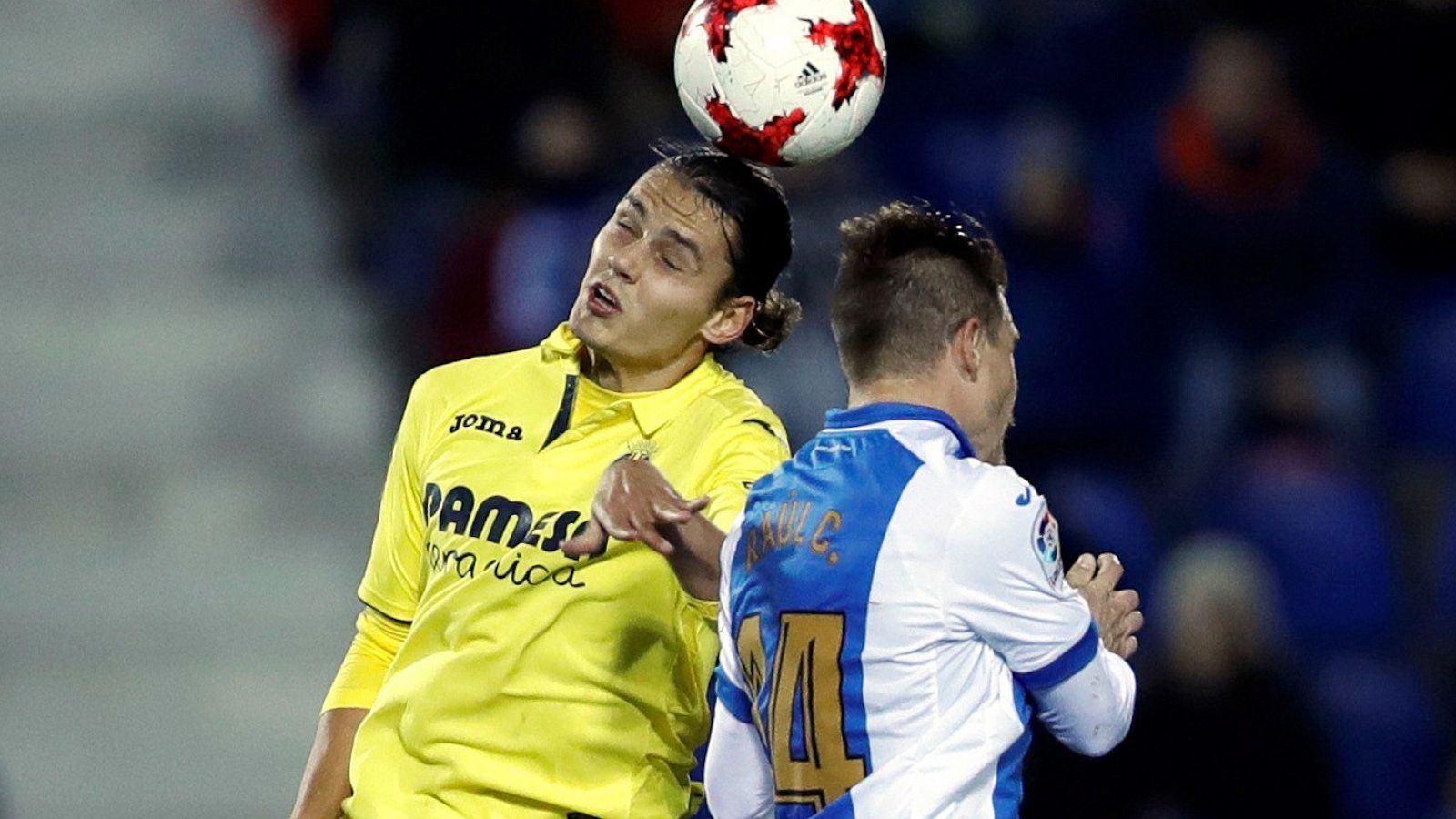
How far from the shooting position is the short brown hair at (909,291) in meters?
3.13

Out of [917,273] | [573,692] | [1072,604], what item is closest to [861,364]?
[917,273]

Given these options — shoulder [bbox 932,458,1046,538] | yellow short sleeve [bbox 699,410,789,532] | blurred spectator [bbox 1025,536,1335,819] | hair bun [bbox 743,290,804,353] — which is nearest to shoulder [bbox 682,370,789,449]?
yellow short sleeve [bbox 699,410,789,532]

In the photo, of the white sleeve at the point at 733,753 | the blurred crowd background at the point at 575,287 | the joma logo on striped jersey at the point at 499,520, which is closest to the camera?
the white sleeve at the point at 733,753

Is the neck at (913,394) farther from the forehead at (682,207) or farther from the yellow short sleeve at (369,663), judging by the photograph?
the yellow short sleeve at (369,663)

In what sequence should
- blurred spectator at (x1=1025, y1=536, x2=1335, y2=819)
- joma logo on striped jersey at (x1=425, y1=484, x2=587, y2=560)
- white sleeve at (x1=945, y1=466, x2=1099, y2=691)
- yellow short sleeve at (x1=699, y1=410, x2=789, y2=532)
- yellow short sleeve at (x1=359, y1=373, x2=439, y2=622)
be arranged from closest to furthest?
white sleeve at (x1=945, y1=466, x2=1099, y2=691), yellow short sleeve at (x1=699, y1=410, x2=789, y2=532), joma logo on striped jersey at (x1=425, y1=484, x2=587, y2=560), yellow short sleeve at (x1=359, y1=373, x2=439, y2=622), blurred spectator at (x1=1025, y1=536, x2=1335, y2=819)

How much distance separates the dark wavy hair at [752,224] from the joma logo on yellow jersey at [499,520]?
0.47 m

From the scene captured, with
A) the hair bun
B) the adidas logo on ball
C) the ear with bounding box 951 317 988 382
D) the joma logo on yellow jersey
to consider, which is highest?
the adidas logo on ball

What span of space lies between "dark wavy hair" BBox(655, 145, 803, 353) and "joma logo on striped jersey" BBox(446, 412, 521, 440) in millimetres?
412

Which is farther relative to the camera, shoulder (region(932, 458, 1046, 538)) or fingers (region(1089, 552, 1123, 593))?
fingers (region(1089, 552, 1123, 593))

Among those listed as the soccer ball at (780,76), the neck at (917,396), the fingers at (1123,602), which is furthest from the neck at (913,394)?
the soccer ball at (780,76)

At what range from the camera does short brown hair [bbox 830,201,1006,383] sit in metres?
3.13

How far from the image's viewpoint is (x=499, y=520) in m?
3.54

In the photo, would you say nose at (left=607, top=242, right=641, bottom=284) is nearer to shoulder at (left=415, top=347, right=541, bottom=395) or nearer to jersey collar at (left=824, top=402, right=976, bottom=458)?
shoulder at (left=415, top=347, right=541, bottom=395)

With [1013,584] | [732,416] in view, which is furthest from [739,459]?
[1013,584]
